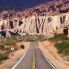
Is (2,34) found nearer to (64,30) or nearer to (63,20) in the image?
(63,20)

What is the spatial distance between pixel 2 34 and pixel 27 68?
151 metres

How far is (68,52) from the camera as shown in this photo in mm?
53750

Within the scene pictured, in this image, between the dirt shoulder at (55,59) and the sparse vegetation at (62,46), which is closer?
the dirt shoulder at (55,59)

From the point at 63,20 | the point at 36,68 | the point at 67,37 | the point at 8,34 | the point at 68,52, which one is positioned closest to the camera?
the point at 36,68

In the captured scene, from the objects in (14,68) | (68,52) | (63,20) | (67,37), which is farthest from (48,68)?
(63,20)

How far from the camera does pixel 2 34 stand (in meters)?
180

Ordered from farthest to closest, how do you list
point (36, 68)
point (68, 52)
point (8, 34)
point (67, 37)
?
point (8, 34) → point (67, 37) → point (68, 52) → point (36, 68)

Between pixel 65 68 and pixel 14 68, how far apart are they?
15.4 feet

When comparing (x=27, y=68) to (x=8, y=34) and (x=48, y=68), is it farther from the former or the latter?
(x=8, y=34)

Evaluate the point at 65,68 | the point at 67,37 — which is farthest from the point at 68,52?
the point at 67,37

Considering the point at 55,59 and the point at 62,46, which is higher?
the point at 62,46

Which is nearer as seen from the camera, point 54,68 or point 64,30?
point 54,68

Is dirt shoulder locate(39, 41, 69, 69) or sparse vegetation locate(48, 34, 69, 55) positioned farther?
sparse vegetation locate(48, 34, 69, 55)

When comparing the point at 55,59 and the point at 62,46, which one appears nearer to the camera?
the point at 55,59
